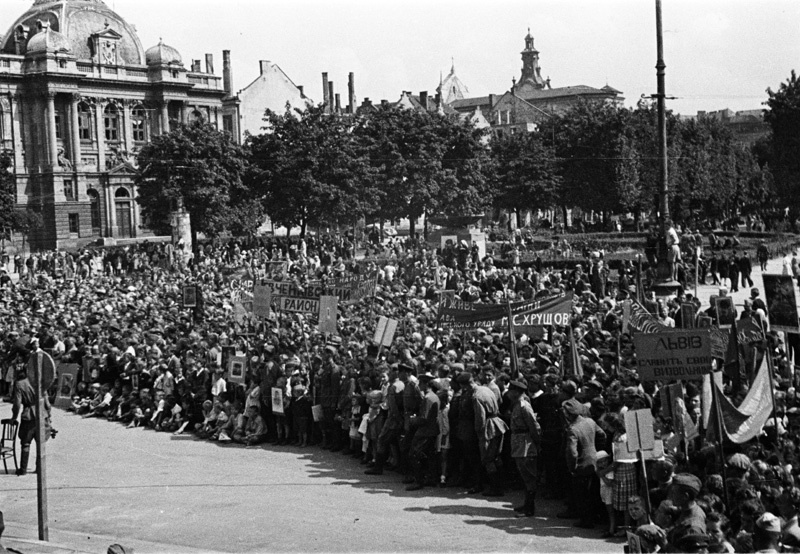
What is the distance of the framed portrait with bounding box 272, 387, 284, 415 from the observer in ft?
60.7

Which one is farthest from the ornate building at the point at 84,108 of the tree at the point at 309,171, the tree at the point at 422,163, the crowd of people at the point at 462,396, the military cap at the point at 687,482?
the military cap at the point at 687,482

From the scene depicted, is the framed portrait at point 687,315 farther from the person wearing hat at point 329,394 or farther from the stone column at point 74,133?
the stone column at point 74,133

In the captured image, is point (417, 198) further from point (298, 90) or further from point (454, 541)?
point (454, 541)

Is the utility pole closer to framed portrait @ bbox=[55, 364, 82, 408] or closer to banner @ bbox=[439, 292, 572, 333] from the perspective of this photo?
banner @ bbox=[439, 292, 572, 333]

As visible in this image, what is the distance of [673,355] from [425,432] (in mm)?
4121

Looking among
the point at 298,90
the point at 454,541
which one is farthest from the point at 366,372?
the point at 298,90

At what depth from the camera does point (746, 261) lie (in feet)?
112

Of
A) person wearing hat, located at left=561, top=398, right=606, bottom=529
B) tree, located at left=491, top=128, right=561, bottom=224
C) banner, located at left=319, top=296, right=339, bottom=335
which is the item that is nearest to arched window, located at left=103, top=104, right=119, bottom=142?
tree, located at left=491, top=128, right=561, bottom=224

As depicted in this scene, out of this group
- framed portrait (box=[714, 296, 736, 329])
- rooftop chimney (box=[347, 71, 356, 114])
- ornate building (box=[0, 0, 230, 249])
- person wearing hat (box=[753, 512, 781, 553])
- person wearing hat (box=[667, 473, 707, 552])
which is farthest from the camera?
rooftop chimney (box=[347, 71, 356, 114])

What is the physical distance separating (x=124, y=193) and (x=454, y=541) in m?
79.4

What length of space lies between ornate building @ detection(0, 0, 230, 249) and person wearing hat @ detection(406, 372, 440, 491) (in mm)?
69474

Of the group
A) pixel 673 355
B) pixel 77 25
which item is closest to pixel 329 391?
pixel 673 355

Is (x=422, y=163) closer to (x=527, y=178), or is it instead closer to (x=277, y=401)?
(x=527, y=178)

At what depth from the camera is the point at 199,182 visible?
6525cm
